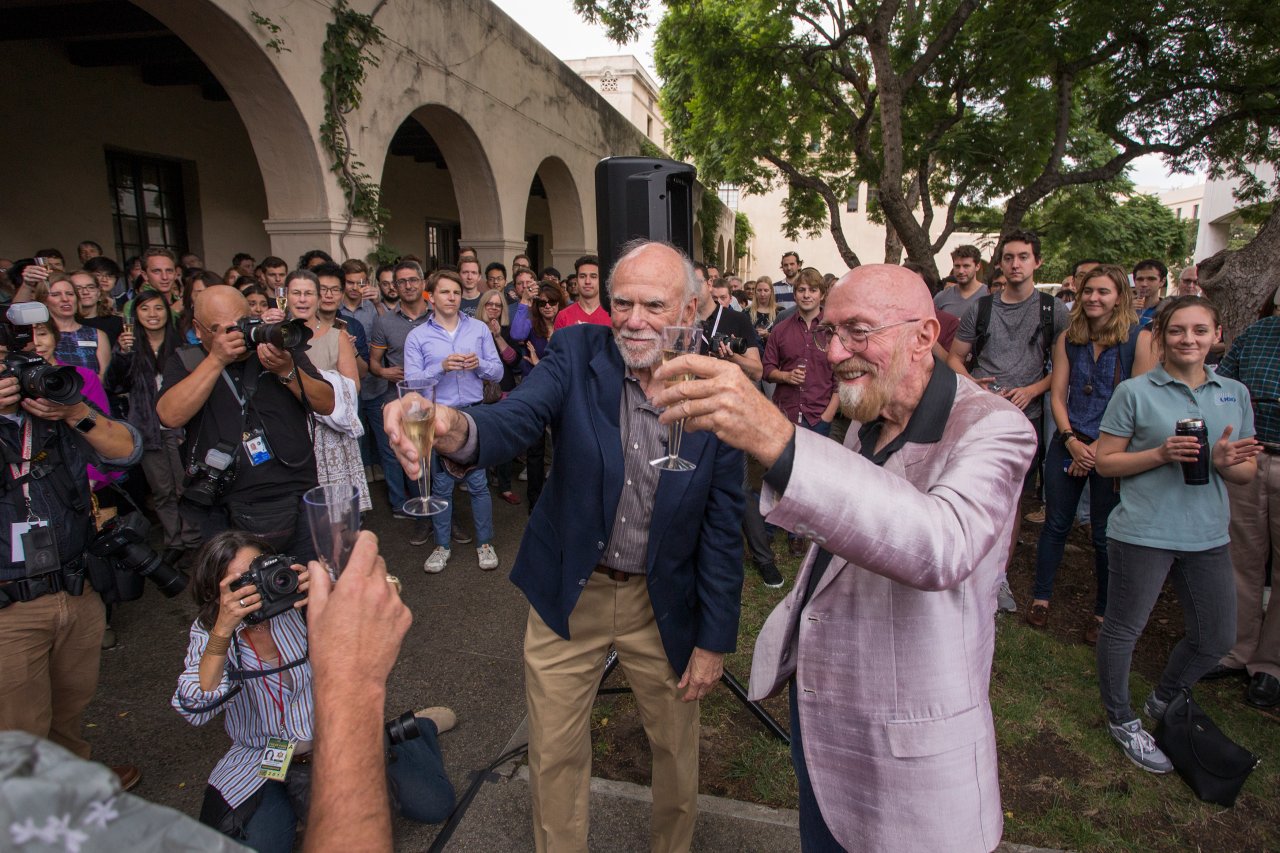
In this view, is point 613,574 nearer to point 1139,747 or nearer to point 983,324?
point 1139,747

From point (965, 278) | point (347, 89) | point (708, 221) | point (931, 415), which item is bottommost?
point (931, 415)

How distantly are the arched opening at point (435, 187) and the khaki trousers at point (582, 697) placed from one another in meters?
8.54

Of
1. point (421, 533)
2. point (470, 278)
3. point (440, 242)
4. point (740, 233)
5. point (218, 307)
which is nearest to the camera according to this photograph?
point (218, 307)

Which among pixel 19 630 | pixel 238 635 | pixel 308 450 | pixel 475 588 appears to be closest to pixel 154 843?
pixel 238 635

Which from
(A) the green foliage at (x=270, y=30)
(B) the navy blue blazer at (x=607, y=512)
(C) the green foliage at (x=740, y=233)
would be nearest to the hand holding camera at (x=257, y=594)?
(B) the navy blue blazer at (x=607, y=512)

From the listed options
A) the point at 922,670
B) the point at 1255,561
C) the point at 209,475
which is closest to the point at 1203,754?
the point at 1255,561

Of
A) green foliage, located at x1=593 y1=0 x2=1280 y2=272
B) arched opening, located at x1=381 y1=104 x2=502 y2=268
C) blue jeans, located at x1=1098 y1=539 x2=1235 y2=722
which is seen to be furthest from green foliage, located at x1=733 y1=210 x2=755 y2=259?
blue jeans, located at x1=1098 y1=539 x2=1235 y2=722

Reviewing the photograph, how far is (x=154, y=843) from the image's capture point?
2.20ft

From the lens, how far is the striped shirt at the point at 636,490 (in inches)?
85.8

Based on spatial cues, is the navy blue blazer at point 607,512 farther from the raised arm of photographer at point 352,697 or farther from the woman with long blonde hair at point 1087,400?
the woman with long blonde hair at point 1087,400

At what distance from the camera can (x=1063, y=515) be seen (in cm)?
431

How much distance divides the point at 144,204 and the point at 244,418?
315 inches

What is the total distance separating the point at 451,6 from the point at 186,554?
307 inches

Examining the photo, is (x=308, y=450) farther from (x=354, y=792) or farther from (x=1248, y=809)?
(x=1248, y=809)
